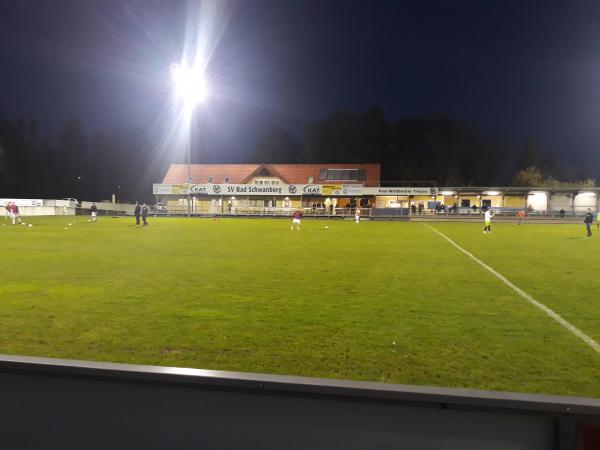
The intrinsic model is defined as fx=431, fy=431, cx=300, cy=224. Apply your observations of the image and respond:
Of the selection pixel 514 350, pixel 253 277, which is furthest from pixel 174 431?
pixel 253 277

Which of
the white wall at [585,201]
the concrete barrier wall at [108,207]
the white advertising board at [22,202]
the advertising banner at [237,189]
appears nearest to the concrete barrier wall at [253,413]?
the advertising banner at [237,189]

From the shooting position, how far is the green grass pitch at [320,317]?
500cm

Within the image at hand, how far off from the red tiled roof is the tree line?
18811mm

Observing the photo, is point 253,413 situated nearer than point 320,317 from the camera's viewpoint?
Yes

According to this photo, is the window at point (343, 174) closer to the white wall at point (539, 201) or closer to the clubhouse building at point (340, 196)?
the clubhouse building at point (340, 196)

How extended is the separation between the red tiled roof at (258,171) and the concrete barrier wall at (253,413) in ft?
208

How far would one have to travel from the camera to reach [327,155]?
3497 inches

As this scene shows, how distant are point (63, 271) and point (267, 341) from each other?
8603 mm

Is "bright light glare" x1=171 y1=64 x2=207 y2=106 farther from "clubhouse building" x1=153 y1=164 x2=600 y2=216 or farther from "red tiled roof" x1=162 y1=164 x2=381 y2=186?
"red tiled roof" x1=162 y1=164 x2=381 y2=186

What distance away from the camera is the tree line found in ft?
269

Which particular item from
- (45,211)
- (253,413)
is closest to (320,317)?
(253,413)

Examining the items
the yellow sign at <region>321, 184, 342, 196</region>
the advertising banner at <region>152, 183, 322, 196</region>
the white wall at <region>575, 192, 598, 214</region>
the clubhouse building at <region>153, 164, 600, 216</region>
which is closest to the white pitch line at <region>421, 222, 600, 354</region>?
the clubhouse building at <region>153, 164, 600, 216</region>

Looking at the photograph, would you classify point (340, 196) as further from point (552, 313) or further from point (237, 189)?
point (552, 313)

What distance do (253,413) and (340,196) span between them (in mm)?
56988
